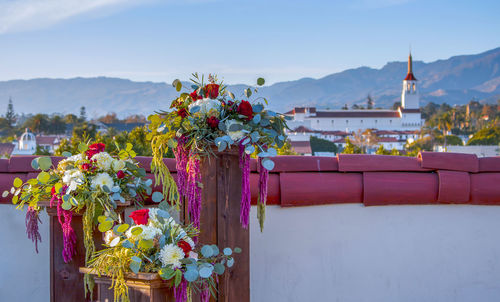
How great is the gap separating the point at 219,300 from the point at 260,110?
91 cm

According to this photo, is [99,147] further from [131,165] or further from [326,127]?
[326,127]

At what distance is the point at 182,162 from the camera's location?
243 centimetres

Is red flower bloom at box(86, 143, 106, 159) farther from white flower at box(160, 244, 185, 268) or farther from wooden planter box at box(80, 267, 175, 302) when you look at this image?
white flower at box(160, 244, 185, 268)

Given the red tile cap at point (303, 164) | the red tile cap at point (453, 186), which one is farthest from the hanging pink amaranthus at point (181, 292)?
the red tile cap at point (453, 186)

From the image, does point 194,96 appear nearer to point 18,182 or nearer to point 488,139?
point 18,182

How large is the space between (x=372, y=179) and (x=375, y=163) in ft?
0.31

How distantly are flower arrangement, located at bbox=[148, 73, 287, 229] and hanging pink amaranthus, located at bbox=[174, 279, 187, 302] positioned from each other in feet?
1.36

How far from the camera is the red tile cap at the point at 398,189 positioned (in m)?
3.03

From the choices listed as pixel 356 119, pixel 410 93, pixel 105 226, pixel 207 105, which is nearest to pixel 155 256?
pixel 105 226

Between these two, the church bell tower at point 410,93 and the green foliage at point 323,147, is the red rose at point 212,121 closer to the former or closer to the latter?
the green foliage at point 323,147

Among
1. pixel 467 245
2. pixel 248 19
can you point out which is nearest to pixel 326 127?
pixel 248 19

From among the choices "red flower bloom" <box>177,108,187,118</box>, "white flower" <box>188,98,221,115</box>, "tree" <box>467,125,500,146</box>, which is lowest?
"tree" <box>467,125,500,146</box>

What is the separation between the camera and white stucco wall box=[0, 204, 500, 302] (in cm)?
311

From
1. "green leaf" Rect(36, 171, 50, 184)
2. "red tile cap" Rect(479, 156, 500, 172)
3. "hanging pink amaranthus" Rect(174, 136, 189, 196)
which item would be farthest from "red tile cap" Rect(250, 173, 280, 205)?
"red tile cap" Rect(479, 156, 500, 172)
